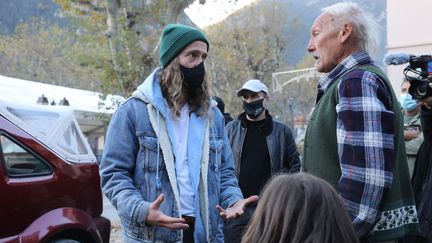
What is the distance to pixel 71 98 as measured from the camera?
1827 centimetres

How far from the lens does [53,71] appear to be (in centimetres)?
3850

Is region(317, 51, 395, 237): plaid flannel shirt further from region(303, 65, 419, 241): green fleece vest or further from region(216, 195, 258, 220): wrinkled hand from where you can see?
region(216, 195, 258, 220): wrinkled hand

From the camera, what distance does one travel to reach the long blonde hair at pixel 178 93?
7.72 ft

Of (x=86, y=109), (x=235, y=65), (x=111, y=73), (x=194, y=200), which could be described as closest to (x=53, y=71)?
(x=235, y=65)

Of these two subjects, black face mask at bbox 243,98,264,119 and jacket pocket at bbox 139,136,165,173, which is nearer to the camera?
jacket pocket at bbox 139,136,165,173

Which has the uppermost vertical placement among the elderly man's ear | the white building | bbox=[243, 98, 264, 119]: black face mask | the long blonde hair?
the white building

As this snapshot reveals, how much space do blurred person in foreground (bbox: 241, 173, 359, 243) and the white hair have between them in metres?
0.82

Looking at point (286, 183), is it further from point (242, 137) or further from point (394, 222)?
point (242, 137)

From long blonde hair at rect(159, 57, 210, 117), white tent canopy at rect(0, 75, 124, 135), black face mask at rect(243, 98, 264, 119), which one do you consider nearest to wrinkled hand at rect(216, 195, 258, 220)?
long blonde hair at rect(159, 57, 210, 117)

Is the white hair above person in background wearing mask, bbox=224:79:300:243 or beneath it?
above

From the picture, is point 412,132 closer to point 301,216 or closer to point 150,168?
point 150,168

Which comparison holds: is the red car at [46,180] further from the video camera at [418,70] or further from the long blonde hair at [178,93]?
the video camera at [418,70]

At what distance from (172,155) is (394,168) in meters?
0.95

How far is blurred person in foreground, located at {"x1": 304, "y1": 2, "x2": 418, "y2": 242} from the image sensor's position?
5.90 ft
